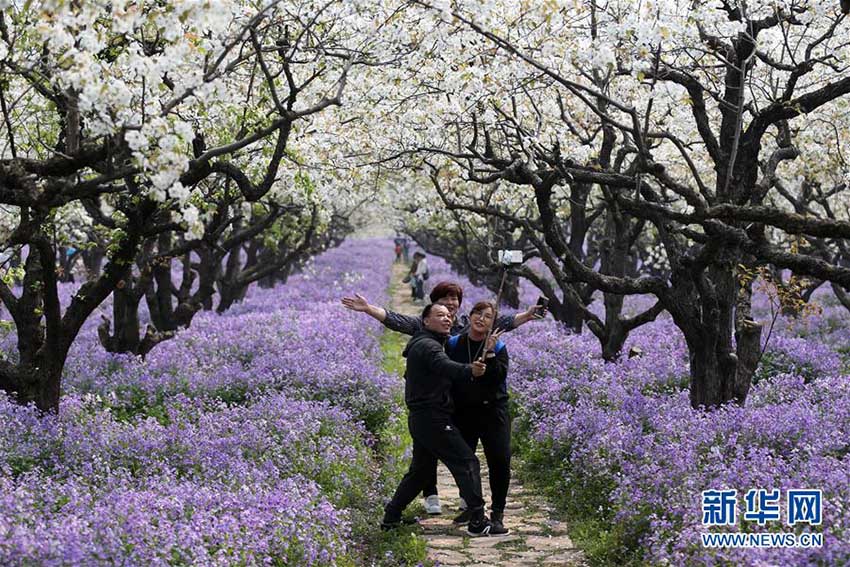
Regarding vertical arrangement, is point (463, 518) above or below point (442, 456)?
below

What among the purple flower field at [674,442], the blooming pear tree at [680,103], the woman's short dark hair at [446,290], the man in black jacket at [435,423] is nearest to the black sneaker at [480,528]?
the man in black jacket at [435,423]

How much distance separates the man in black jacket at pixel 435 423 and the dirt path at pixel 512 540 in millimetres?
311

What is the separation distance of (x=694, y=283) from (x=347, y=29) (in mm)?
5178

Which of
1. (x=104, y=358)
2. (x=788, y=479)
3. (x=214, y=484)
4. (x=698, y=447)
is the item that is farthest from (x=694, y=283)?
(x=104, y=358)

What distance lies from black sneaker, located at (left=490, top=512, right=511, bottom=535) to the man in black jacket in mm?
75

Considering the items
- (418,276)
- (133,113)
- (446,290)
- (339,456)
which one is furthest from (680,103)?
(418,276)

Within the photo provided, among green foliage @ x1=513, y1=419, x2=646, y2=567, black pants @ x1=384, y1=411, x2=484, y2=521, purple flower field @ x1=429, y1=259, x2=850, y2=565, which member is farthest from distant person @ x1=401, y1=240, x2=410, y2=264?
black pants @ x1=384, y1=411, x2=484, y2=521

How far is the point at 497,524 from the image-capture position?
10117 millimetres

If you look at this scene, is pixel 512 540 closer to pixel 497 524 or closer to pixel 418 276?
pixel 497 524

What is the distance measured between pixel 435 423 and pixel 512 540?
4.74 feet

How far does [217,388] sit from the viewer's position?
49.5ft

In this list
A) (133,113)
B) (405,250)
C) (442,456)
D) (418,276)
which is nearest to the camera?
(133,113)

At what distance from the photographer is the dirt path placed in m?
9.29

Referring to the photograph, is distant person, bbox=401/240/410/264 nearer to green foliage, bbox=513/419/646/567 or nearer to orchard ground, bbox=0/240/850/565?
orchard ground, bbox=0/240/850/565
